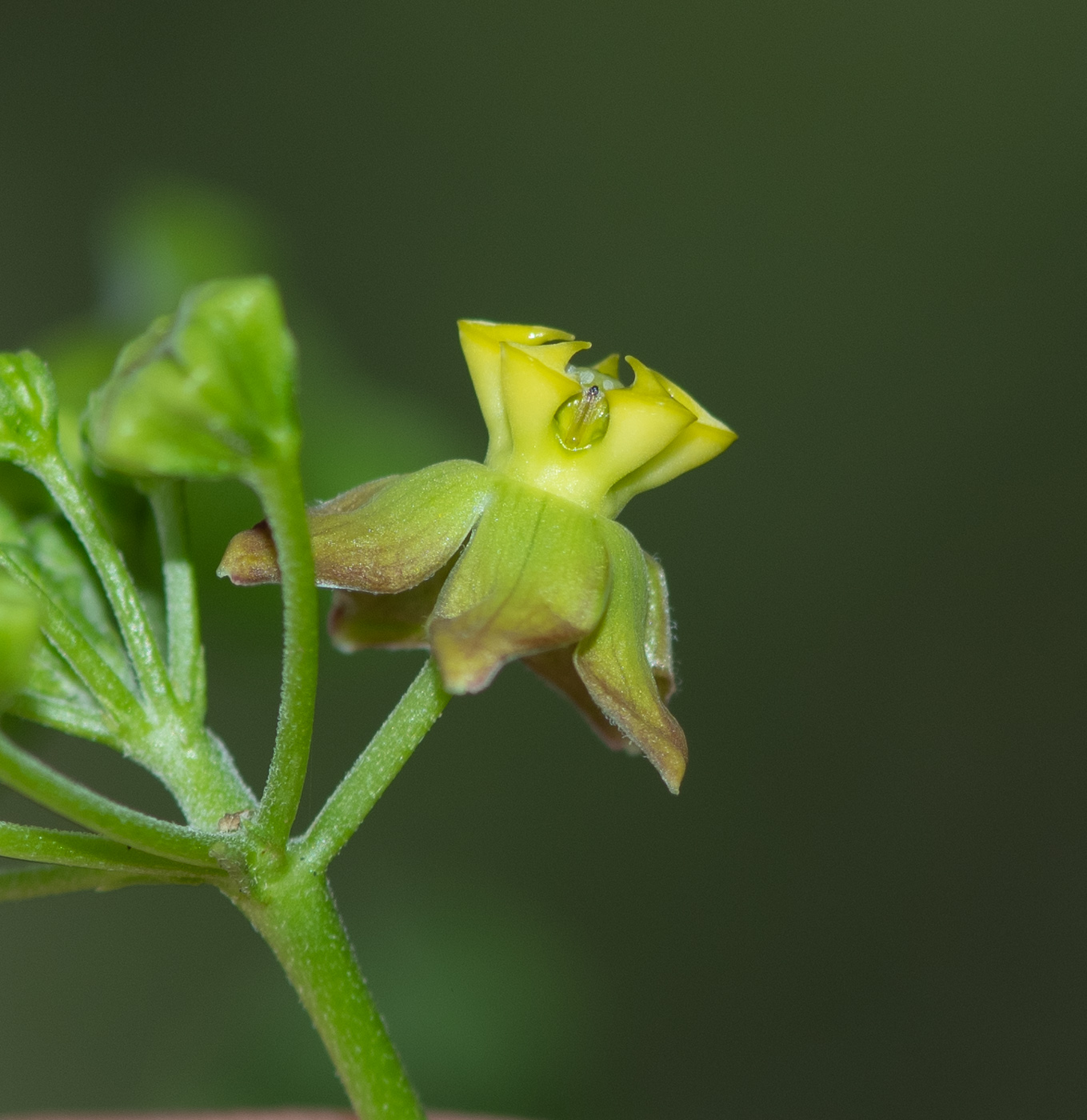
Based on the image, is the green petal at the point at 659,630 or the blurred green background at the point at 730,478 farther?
the blurred green background at the point at 730,478

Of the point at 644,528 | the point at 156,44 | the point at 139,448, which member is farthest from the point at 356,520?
the point at 156,44

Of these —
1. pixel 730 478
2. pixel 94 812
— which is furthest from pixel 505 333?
pixel 730 478

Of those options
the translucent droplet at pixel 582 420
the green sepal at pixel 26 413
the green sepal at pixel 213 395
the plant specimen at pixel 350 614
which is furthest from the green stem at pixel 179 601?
the translucent droplet at pixel 582 420

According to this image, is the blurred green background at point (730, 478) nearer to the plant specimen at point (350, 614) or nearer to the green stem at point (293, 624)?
the plant specimen at point (350, 614)

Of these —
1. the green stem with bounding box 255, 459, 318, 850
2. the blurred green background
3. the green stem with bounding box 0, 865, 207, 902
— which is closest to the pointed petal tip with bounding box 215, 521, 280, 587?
the green stem with bounding box 255, 459, 318, 850

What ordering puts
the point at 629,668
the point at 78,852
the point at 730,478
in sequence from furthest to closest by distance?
1. the point at 730,478
2. the point at 629,668
3. the point at 78,852

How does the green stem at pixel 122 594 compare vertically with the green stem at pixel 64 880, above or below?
above

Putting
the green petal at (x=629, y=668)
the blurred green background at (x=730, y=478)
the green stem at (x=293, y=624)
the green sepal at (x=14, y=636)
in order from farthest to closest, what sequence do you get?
the blurred green background at (x=730, y=478)
the green petal at (x=629, y=668)
the green stem at (x=293, y=624)
the green sepal at (x=14, y=636)

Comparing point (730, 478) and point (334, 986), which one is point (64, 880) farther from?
point (730, 478)
